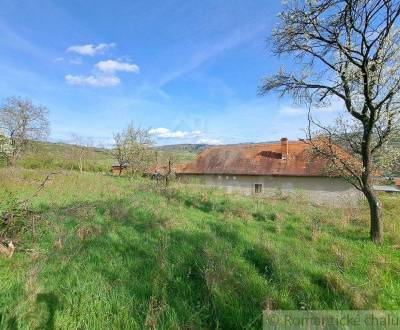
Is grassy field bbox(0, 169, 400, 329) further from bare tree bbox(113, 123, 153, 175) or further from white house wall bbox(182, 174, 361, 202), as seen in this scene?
bare tree bbox(113, 123, 153, 175)

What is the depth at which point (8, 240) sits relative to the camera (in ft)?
18.0

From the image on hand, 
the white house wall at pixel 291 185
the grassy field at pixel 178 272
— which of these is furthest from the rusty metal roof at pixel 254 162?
the grassy field at pixel 178 272

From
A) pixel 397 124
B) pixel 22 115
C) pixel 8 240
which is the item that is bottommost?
pixel 8 240

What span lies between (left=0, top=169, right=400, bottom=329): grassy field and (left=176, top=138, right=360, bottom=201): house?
671 inches

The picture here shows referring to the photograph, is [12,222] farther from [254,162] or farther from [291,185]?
[254,162]

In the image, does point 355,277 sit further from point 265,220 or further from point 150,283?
point 265,220

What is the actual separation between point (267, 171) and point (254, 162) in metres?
2.28

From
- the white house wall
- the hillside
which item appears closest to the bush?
the white house wall

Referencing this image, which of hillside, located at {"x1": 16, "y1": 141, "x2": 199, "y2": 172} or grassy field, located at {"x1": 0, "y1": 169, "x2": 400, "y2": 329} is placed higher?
hillside, located at {"x1": 16, "y1": 141, "x2": 199, "y2": 172}

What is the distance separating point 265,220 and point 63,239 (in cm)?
618

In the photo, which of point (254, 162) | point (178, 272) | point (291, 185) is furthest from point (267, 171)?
point (178, 272)

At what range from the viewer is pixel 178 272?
184 inches

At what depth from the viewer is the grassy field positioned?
3.46m

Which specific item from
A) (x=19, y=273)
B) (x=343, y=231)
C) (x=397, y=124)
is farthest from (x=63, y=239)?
(x=397, y=124)
